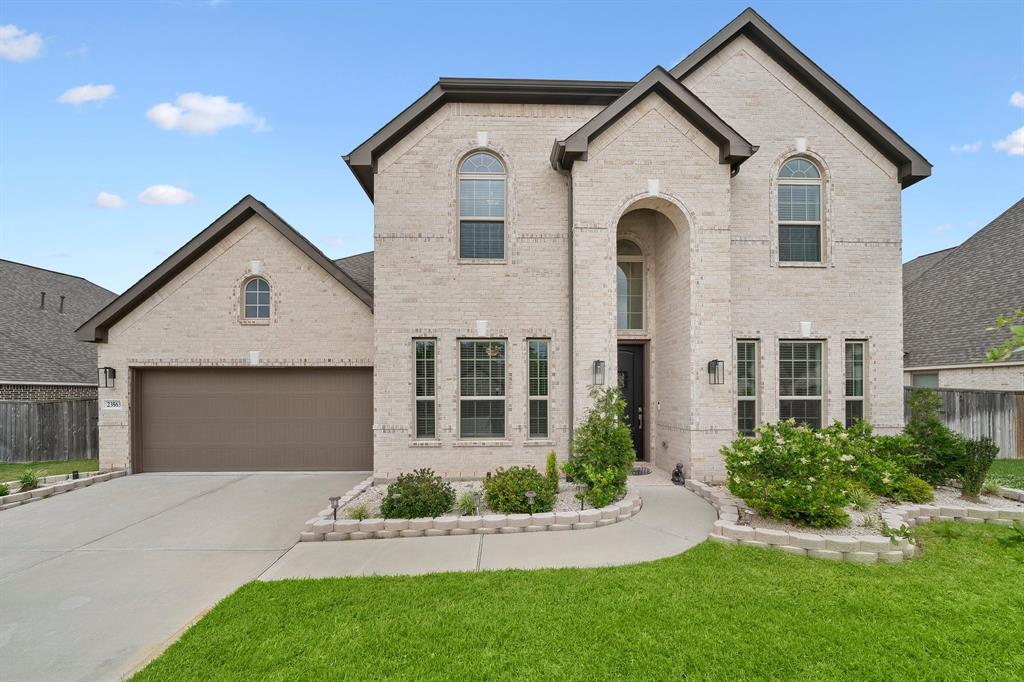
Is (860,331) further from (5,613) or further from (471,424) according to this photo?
(5,613)

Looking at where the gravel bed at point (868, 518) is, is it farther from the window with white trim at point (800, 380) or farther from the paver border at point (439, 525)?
the window with white trim at point (800, 380)

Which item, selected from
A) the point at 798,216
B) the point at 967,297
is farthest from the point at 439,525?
the point at 967,297

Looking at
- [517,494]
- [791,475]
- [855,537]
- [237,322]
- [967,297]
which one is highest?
[967,297]

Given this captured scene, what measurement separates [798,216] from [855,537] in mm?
6574

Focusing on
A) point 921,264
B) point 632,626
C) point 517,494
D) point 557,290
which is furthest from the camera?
point 921,264

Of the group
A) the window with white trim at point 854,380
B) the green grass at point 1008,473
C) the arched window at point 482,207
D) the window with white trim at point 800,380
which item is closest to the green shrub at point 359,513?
the arched window at point 482,207

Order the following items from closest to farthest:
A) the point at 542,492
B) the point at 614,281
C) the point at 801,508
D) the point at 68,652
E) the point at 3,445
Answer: the point at 68,652 → the point at 801,508 → the point at 542,492 → the point at 614,281 → the point at 3,445


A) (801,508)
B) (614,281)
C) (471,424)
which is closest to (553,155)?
(614,281)

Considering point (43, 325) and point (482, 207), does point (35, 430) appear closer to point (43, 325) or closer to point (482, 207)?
point (43, 325)

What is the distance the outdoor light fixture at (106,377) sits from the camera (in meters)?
9.80

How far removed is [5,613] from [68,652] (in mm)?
1327

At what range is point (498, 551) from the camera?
5.62 meters

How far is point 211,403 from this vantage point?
1026cm

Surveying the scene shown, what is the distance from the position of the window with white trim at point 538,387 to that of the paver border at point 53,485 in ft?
28.9
